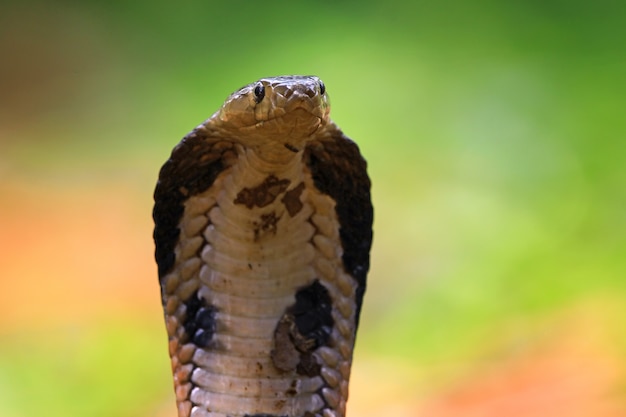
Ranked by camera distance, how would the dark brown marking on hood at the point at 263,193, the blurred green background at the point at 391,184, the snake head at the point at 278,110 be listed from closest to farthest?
the snake head at the point at 278,110, the dark brown marking on hood at the point at 263,193, the blurred green background at the point at 391,184

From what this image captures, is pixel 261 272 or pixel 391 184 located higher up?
pixel 391 184

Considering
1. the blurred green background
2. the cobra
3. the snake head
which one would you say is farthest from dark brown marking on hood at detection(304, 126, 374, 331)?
the blurred green background

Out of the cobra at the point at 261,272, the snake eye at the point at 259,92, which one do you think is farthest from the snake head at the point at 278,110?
the cobra at the point at 261,272

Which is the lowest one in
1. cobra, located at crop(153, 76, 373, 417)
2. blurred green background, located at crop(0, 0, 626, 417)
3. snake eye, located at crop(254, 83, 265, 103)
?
cobra, located at crop(153, 76, 373, 417)

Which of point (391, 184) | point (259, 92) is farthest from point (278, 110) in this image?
point (391, 184)

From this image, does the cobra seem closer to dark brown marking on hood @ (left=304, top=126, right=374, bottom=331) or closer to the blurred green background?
dark brown marking on hood @ (left=304, top=126, right=374, bottom=331)

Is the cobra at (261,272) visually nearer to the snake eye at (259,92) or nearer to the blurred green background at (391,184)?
the snake eye at (259,92)

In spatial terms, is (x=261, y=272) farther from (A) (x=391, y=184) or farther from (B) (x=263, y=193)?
(A) (x=391, y=184)
